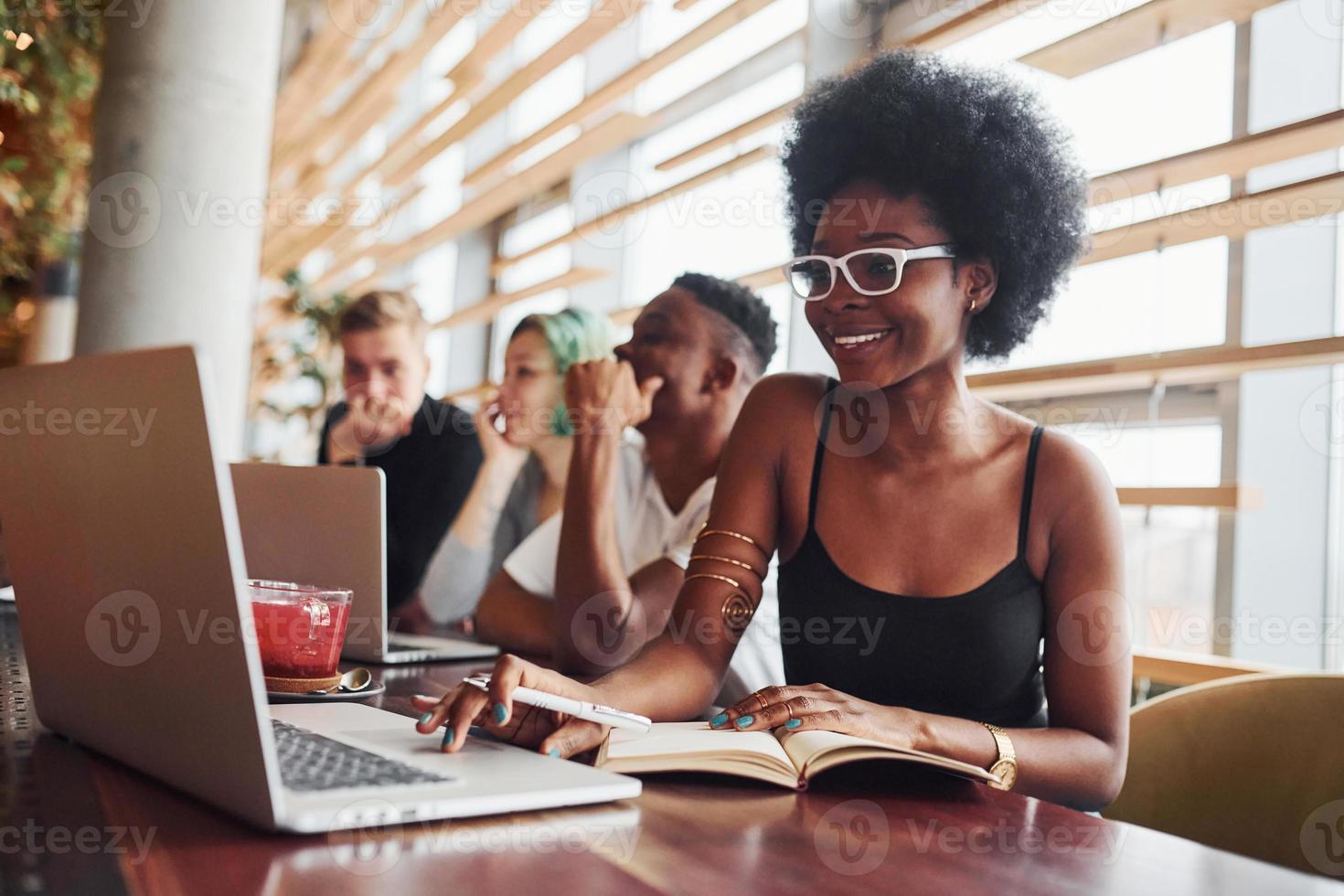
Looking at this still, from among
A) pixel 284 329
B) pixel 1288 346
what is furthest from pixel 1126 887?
pixel 284 329

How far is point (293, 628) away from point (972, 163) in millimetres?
1049

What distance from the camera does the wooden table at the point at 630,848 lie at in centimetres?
61

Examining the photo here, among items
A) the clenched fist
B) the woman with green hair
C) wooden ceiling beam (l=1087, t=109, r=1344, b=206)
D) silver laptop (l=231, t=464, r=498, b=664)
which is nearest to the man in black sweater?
the woman with green hair

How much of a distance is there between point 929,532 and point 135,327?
2747mm

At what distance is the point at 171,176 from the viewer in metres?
3.41

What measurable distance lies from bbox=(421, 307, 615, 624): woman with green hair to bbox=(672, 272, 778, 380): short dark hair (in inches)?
18.4

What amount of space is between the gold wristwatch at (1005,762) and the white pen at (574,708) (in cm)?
33

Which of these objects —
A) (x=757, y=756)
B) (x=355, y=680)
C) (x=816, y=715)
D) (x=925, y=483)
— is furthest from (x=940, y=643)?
(x=355, y=680)

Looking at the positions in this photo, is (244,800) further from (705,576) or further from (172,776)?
(705,576)

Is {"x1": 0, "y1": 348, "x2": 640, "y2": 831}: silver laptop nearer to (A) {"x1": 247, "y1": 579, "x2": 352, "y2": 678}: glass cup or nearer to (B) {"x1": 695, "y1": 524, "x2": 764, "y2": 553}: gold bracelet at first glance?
A: (A) {"x1": 247, "y1": 579, "x2": 352, "y2": 678}: glass cup

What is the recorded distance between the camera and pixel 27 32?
281cm

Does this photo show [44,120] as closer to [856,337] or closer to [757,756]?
[856,337]

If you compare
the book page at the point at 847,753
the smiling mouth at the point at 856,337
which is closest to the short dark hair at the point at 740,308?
the smiling mouth at the point at 856,337

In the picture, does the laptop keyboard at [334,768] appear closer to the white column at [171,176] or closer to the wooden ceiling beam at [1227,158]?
the wooden ceiling beam at [1227,158]
